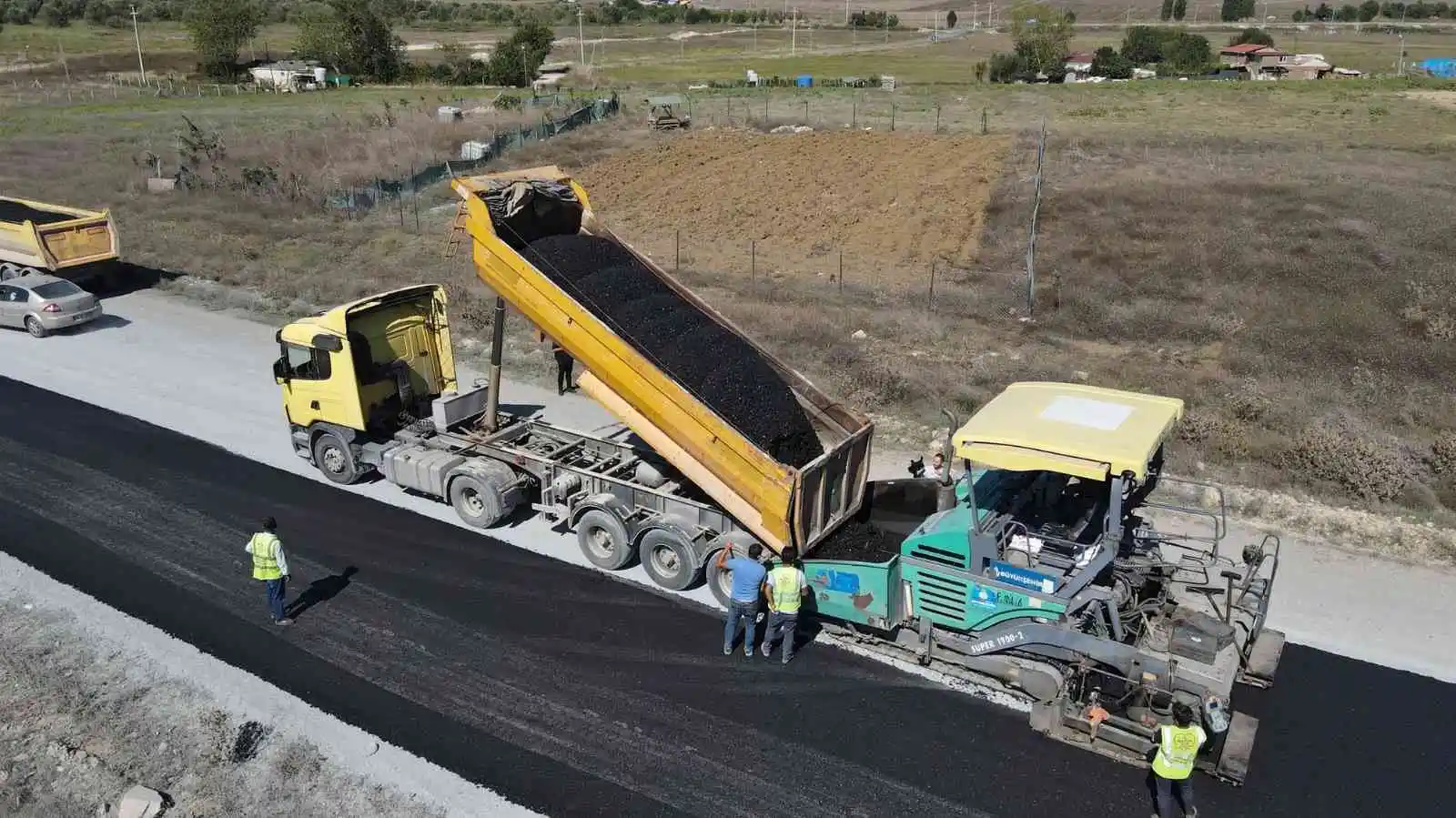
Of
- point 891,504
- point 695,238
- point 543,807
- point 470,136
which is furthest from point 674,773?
point 470,136

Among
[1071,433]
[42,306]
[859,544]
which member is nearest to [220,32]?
[42,306]

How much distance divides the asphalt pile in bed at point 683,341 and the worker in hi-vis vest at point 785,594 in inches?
49.9

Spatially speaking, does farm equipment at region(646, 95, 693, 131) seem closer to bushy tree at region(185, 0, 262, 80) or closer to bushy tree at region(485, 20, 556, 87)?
bushy tree at region(485, 20, 556, 87)

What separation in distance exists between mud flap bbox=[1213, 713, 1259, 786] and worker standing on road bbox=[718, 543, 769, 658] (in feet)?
14.6

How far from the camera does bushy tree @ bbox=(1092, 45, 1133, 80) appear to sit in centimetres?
8188

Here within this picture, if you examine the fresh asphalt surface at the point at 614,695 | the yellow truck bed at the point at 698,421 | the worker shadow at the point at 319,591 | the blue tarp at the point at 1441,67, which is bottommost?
the fresh asphalt surface at the point at 614,695

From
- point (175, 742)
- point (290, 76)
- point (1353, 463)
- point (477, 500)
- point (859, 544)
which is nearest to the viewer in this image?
point (175, 742)

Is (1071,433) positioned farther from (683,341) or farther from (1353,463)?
(1353,463)

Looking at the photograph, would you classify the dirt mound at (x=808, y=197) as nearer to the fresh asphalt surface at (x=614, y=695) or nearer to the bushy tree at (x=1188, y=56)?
the fresh asphalt surface at (x=614, y=695)

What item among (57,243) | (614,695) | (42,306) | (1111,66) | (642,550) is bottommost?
(614,695)

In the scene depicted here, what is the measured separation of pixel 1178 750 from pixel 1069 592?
5.37 feet

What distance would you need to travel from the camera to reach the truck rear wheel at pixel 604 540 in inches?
464

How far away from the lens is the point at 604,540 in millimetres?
12086

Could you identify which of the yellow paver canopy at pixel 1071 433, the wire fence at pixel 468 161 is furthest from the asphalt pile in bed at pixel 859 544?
the wire fence at pixel 468 161
